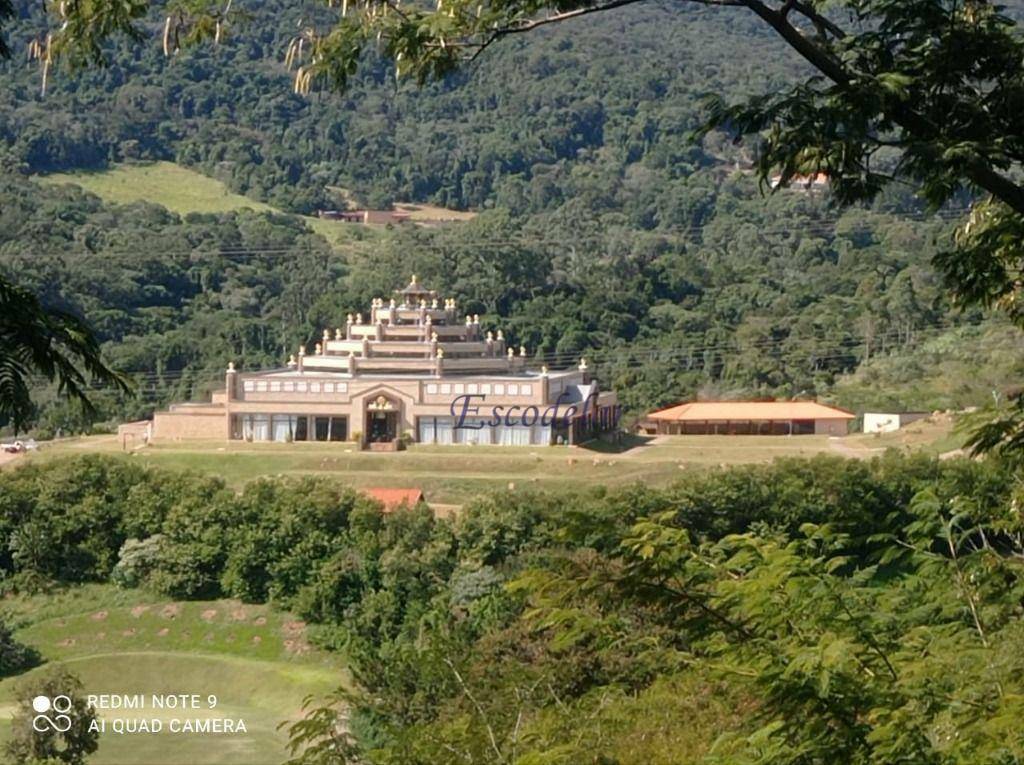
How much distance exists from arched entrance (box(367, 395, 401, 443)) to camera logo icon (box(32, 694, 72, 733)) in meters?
18.6

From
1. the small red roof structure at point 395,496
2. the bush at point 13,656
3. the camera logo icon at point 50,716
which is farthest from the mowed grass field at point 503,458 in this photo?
the camera logo icon at point 50,716

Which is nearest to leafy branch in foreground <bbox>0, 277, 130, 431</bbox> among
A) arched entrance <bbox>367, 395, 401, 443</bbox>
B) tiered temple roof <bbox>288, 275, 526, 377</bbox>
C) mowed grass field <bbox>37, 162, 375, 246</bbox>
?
arched entrance <bbox>367, 395, 401, 443</bbox>

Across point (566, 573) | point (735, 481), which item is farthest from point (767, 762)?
point (735, 481)

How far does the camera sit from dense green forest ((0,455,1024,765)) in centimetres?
520

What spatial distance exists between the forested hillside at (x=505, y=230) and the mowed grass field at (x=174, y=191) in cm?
124

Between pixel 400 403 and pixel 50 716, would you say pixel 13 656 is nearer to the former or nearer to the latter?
pixel 50 716

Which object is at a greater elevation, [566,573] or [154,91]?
[154,91]

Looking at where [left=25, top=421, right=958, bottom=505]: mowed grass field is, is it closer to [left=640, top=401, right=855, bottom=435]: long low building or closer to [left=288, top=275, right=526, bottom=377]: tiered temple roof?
[left=640, top=401, right=855, bottom=435]: long low building

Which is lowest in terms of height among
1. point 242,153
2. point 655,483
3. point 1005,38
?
point 655,483

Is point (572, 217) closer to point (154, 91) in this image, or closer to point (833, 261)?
point (833, 261)

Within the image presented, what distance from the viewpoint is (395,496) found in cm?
3062

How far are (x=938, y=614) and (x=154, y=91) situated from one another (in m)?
98.3

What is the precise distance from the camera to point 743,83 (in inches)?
4624

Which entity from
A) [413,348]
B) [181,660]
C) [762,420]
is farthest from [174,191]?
[181,660]
